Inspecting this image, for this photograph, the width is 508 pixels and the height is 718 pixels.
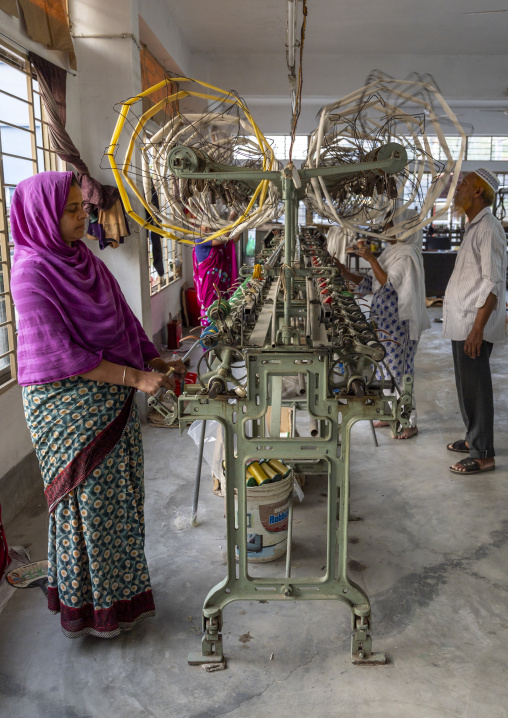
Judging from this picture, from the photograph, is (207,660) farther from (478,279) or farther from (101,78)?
(101,78)

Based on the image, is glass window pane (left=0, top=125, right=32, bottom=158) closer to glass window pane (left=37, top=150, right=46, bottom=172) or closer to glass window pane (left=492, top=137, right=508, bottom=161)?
glass window pane (left=37, top=150, right=46, bottom=172)

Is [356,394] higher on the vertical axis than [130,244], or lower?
lower

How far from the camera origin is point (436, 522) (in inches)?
109

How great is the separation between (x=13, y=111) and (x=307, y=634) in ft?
9.12

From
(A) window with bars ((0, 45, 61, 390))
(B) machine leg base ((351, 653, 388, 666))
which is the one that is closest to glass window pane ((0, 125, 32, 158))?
(A) window with bars ((0, 45, 61, 390))

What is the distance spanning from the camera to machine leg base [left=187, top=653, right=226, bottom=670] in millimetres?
1863

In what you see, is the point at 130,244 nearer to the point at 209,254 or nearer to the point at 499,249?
the point at 209,254

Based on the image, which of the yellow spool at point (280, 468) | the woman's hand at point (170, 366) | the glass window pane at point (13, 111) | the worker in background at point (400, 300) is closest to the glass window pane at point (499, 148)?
the worker in background at point (400, 300)

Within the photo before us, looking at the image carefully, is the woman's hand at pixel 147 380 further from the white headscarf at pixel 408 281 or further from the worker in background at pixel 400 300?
the white headscarf at pixel 408 281

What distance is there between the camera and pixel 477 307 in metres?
3.07

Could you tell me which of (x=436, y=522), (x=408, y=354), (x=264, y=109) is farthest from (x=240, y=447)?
(x=264, y=109)

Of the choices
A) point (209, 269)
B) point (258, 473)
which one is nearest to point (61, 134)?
point (209, 269)

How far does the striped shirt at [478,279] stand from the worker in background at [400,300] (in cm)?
36

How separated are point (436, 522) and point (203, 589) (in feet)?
3.84
